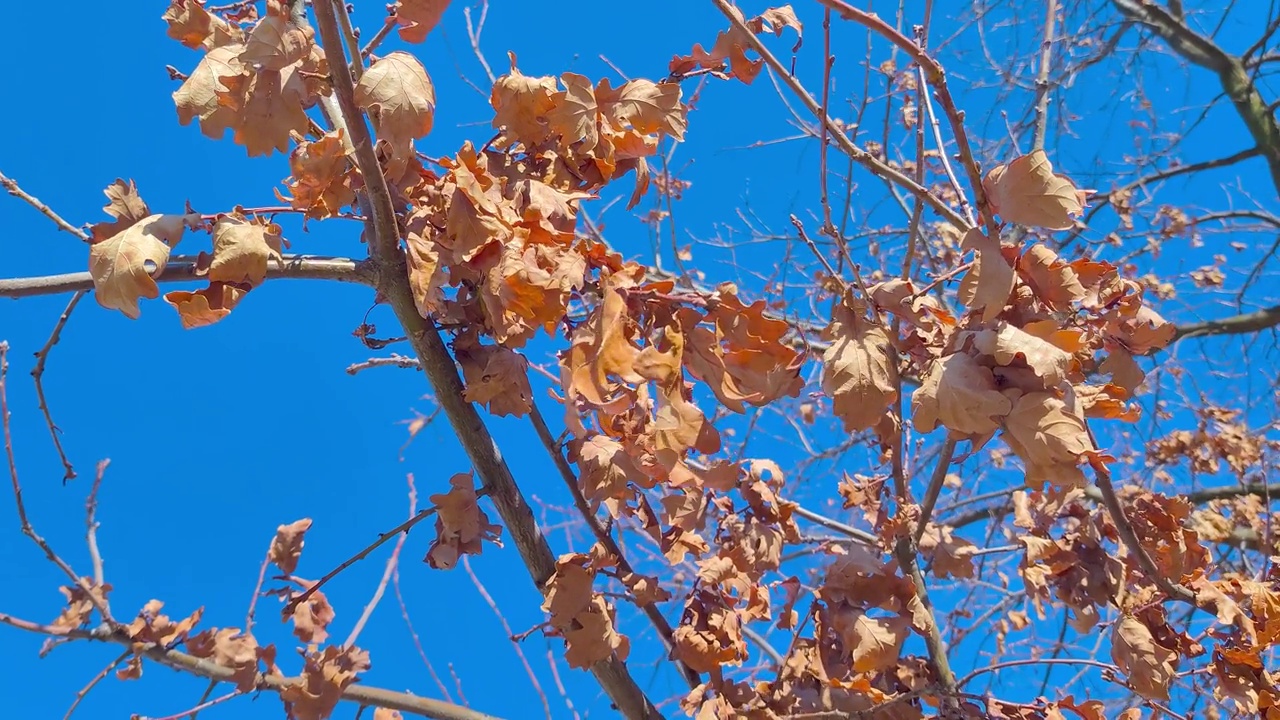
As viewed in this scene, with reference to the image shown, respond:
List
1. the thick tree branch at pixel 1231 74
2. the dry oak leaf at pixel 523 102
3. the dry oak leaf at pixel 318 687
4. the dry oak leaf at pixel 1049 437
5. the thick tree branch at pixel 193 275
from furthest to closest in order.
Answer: the thick tree branch at pixel 1231 74 → the dry oak leaf at pixel 318 687 → the dry oak leaf at pixel 523 102 → the thick tree branch at pixel 193 275 → the dry oak leaf at pixel 1049 437

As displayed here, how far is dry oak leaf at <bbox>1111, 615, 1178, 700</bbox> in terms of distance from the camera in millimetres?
1282

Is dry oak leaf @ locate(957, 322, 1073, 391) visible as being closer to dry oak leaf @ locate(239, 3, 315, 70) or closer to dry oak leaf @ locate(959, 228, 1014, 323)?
dry oak leaf @ locate(959, 228, 1014, 323)

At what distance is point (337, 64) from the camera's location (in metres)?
0.88

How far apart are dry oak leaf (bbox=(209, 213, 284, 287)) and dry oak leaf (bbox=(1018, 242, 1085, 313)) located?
85 centimetres

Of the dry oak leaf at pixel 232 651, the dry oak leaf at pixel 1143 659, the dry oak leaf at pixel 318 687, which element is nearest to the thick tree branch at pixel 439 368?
the dry oak leaf at pixel 318 687

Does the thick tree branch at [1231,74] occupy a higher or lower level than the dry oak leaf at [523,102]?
higher

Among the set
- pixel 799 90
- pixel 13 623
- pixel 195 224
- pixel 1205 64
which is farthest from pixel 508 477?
pixel 1205 64

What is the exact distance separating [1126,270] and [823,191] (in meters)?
3.12

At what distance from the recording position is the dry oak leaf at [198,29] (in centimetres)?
106

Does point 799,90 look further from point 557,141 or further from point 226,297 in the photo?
point 226,297

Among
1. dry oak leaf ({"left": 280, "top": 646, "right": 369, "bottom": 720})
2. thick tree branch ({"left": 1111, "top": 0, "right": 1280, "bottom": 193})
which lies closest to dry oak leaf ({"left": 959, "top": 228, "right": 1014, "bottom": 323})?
dry oak leaf ({"left": 280, "top": 646, "right": 369, "bottom": 720})

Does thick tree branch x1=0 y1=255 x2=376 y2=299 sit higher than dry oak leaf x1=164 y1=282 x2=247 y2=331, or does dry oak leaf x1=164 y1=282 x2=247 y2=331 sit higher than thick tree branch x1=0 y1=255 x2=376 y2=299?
thick tree branch x1=0 y1=255 x2=376 y2=299

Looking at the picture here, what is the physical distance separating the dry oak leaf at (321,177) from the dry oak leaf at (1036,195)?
2.44 ft

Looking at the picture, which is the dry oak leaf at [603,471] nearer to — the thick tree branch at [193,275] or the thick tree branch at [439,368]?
the thick tree branch at [439,368]
